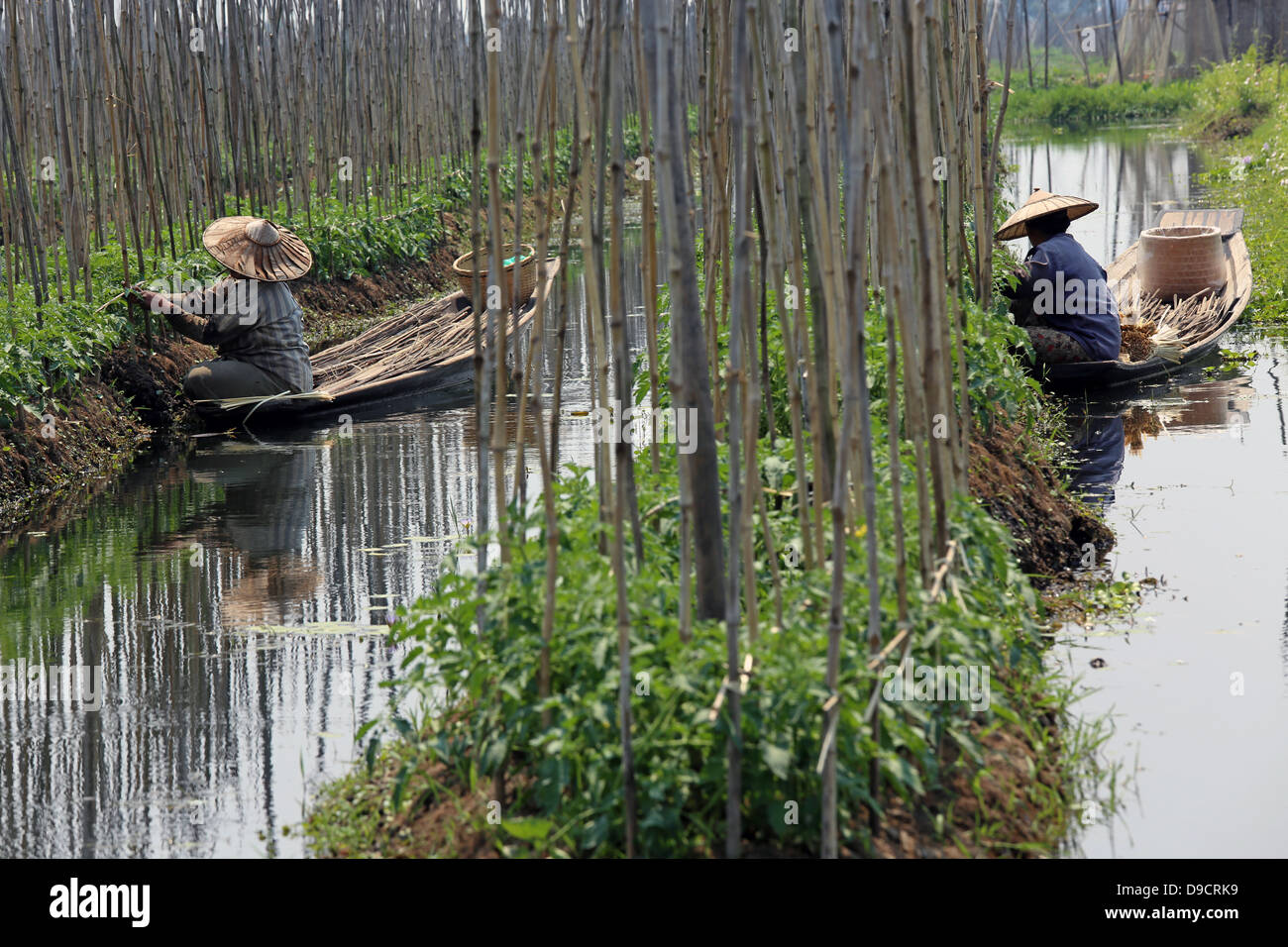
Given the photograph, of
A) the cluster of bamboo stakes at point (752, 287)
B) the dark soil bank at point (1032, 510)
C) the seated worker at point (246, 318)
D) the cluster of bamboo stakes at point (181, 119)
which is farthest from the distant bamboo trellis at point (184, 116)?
the dark soil bank at point (1032, 510)

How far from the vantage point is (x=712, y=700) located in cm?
231

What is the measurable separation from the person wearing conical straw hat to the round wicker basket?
71.6 inches

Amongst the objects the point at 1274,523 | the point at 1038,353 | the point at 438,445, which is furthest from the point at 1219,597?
the point at 438,445

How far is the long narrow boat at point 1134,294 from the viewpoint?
22.3 feet

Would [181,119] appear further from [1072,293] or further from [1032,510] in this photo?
[1032,510]

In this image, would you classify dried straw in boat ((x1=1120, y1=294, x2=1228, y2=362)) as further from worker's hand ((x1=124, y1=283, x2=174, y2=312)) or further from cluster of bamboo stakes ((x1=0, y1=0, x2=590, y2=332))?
worker's hand ((x1=124, y1=283, x2=174, y2=312))

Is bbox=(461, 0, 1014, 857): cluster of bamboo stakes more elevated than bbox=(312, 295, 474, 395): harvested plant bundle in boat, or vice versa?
bbox=(312, 295, 474, 395): harvested plant bundle in boat

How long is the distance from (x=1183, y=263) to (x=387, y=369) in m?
4.95

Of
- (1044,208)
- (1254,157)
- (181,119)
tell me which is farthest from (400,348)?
(1254,157)

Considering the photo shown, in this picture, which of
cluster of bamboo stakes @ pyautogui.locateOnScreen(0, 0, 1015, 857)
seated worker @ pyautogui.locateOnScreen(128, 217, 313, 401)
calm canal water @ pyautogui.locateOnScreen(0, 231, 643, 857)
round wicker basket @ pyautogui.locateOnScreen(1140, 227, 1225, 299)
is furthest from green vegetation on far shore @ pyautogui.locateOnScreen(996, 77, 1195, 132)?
cluster of bamboo stakes @ pyautogui.locateOnScreen(0, 0, 1015, 857)

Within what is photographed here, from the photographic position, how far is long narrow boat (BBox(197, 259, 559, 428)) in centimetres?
716

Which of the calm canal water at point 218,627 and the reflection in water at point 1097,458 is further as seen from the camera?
the reflection in water at point 1097,458

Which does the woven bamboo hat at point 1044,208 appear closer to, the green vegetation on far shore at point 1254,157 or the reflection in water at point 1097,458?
the reflection in water at point 1097,458

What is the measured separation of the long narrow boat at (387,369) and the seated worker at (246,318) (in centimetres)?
17
